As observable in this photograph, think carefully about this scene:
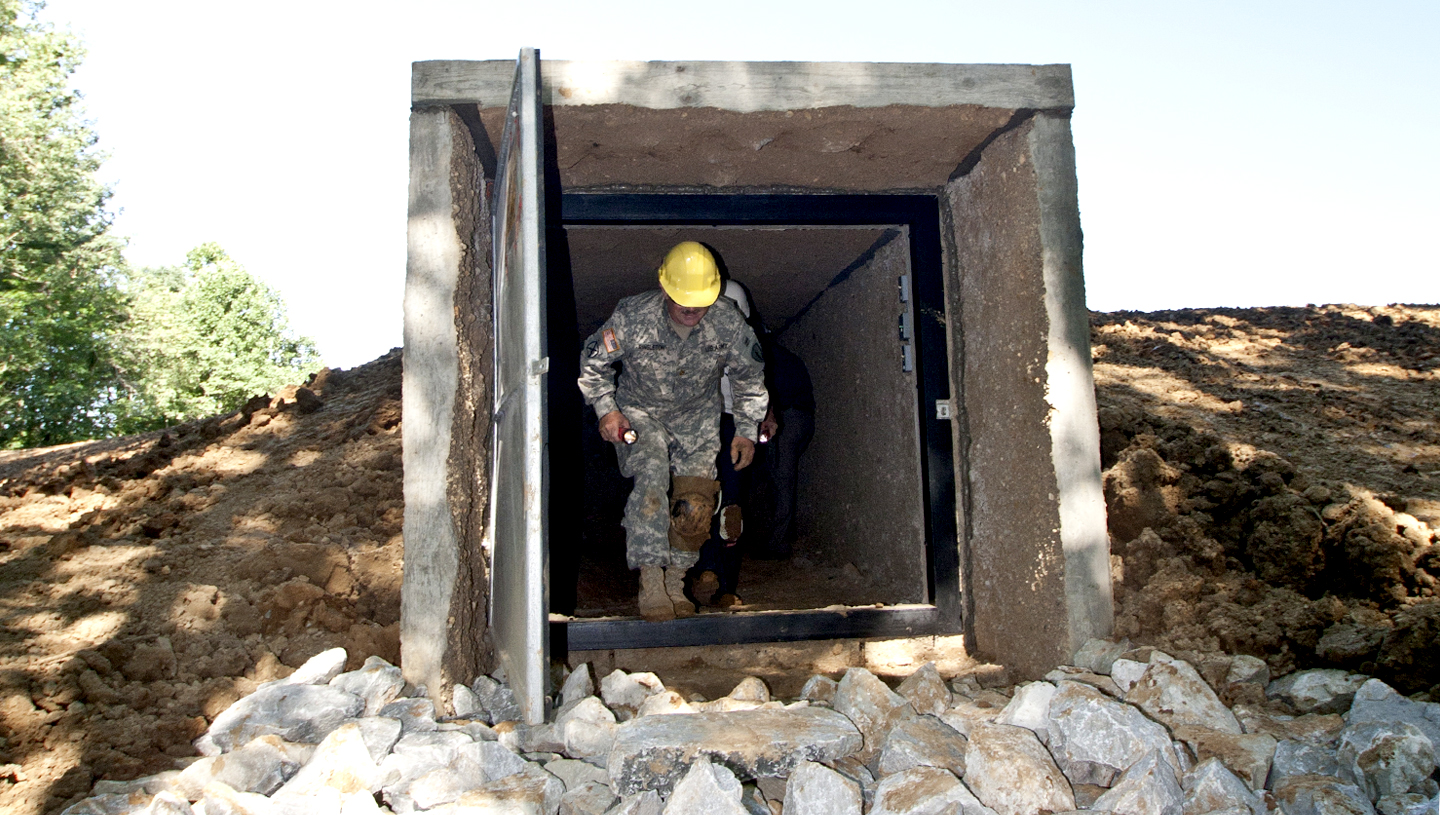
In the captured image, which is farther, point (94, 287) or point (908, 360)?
point (94, 287)

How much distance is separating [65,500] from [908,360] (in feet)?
13.8

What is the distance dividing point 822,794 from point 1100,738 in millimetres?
765

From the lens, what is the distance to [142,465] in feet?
16.6

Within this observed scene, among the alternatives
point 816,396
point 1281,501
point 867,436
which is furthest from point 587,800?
point 816,396

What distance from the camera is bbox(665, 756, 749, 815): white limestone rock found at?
2092mm

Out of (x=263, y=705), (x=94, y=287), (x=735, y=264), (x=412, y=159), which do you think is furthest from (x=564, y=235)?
(x=94, y=287)

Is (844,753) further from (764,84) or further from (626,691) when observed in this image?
(764,84)

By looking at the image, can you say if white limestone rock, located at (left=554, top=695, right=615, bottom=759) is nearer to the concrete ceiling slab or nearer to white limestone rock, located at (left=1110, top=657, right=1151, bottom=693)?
white limestone rock, located at (left=1110, top=657, right=1151, bottom=693)

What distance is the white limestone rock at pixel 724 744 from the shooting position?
235 cm

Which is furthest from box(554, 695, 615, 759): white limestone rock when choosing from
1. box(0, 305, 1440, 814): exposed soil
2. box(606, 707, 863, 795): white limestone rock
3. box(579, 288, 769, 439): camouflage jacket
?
box(579, 288, 769, 439): camouflage jacket

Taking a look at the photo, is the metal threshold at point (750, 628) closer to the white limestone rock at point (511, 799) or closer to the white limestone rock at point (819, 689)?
the white limestone rock at point (819, 689)

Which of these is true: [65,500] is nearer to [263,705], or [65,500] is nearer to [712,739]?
[263,705]

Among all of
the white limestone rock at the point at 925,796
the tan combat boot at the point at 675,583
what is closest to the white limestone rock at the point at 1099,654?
the white limestone rock at the point at 925,796

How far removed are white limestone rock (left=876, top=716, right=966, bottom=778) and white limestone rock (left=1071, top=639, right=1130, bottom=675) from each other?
2.35 feet
